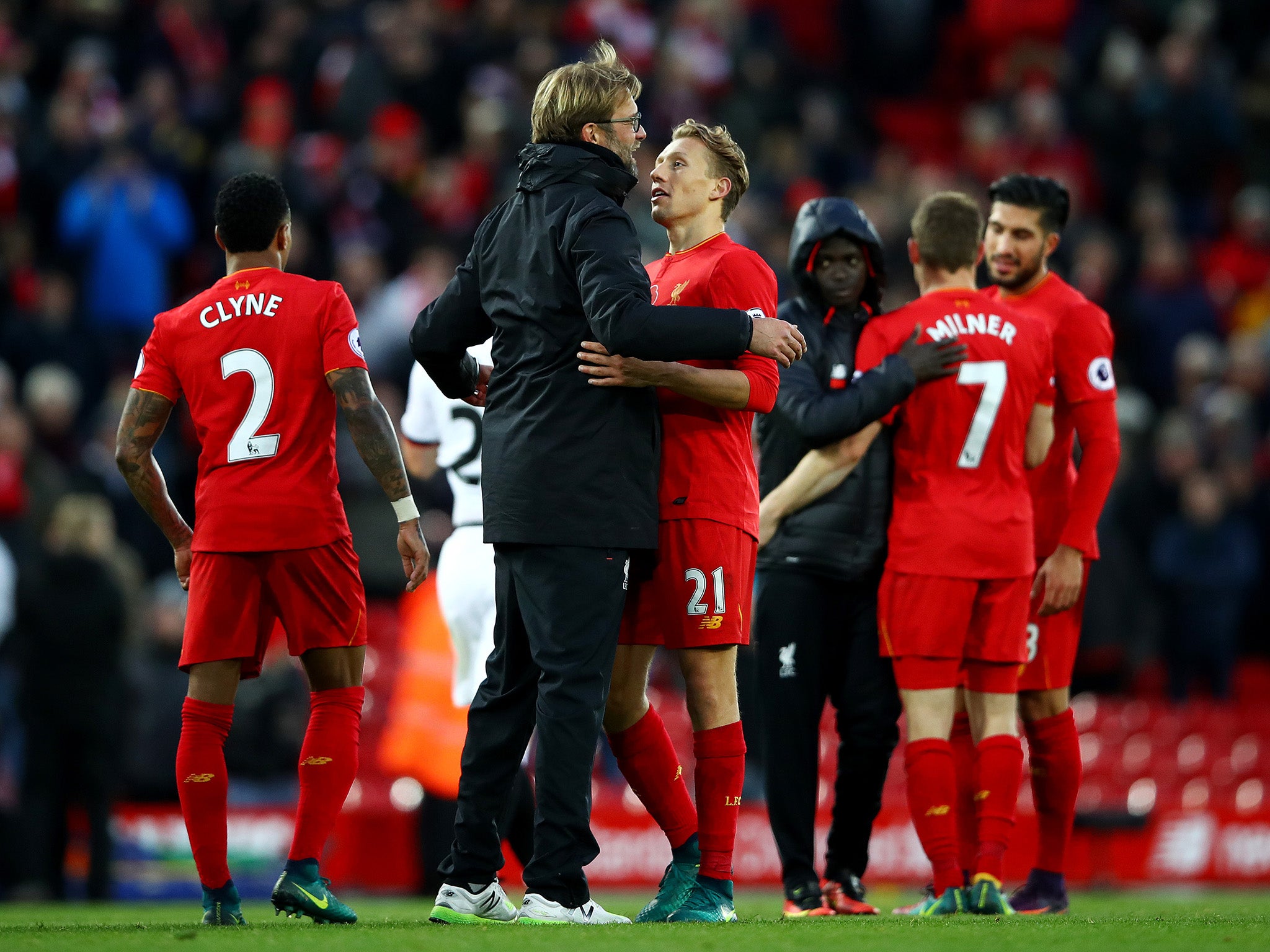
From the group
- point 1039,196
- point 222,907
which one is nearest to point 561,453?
point 222,907

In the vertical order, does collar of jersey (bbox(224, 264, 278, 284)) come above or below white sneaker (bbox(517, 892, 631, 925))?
above

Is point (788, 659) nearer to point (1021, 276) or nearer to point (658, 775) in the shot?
point (658, 775)

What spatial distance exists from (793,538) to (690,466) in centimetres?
118

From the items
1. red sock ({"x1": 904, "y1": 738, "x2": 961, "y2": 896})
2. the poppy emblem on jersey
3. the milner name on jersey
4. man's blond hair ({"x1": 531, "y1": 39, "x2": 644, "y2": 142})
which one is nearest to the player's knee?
red sock ({"x1": 904, "y1": 738, "x2": 961, "y2": 896})

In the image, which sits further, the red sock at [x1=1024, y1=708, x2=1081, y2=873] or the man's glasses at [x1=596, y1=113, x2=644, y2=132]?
the red sock at [x1=1024, y1=708, x2=1081, y2=873]

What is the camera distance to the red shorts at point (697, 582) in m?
5.63

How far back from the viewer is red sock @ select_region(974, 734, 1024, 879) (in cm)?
625

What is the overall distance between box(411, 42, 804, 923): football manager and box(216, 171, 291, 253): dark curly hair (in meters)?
0.76

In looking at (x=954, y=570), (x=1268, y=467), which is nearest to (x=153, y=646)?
(x=954, y=570)

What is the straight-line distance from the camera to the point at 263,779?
11523 millimetres

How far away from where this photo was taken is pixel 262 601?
19.2 feet

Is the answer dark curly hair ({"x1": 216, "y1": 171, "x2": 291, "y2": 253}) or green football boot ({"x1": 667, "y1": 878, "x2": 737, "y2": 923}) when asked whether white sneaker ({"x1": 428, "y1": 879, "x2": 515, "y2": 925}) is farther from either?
dark curly hair ({"x1": 216, "y1": 171, "x2": 291, "y2": 253})

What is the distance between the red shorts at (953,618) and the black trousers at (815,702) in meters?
0.26

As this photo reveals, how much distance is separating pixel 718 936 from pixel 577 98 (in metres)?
2.55
